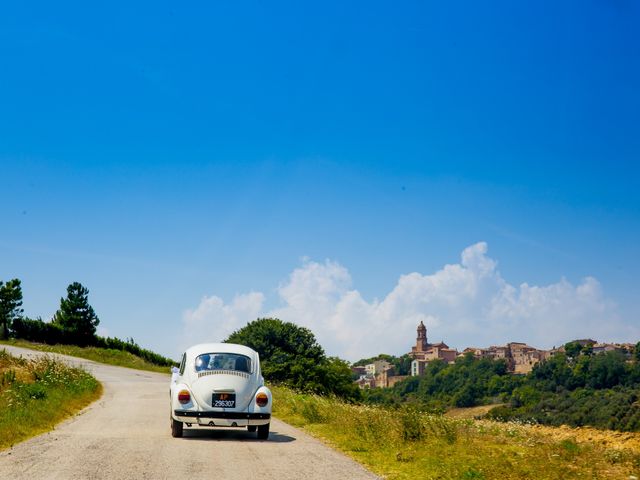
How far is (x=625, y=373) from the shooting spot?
306 feet

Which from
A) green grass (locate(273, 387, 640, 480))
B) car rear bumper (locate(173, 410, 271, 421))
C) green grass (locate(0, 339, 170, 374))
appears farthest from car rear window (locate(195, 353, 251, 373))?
green grass (locate(0, 339, 170, 374))

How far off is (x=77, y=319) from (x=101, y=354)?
31.9ft

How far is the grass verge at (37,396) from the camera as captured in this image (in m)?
16.4

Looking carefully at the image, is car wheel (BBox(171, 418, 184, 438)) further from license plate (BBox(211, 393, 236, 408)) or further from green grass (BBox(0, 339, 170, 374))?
green grass (BBox(0, 339, 170, 374))

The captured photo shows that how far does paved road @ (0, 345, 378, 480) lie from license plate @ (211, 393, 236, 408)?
0.79 metres

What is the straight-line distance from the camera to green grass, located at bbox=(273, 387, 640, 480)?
36.1 ft

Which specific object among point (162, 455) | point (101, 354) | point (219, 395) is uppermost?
point (101, 354)

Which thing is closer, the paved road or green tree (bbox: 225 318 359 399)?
the paved road

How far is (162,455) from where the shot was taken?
12711mm

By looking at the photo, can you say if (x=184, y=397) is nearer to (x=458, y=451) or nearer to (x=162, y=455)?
(x=162, y=455)

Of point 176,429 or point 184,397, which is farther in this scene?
point 176,429

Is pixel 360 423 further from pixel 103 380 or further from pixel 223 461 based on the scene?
pixel 103 380

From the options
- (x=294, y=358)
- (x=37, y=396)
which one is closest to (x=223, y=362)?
(x=37, y=396)

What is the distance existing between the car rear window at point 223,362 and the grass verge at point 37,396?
161 inches
